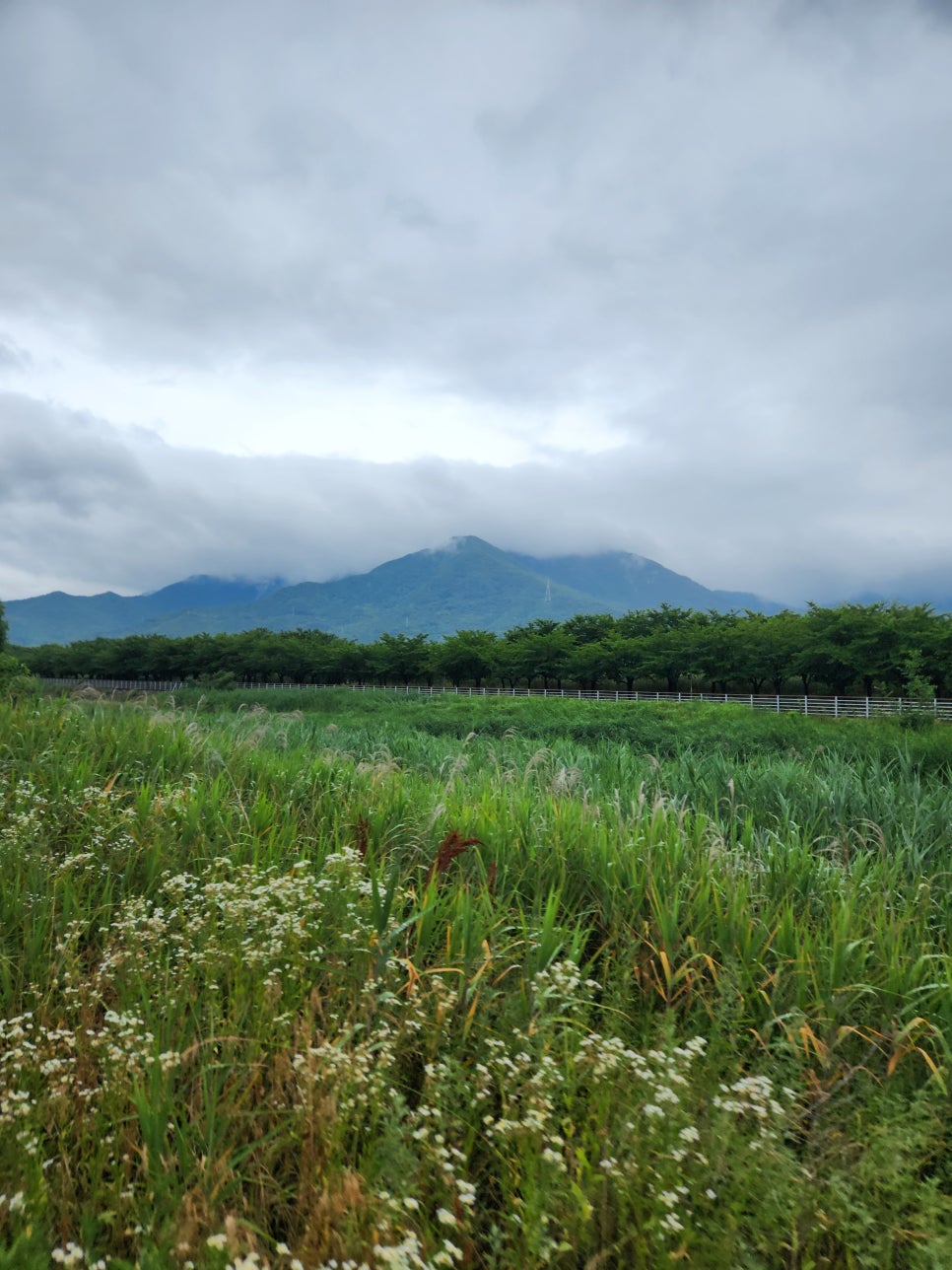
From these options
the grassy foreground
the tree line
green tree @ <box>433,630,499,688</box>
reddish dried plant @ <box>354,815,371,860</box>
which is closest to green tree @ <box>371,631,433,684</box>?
the tree line

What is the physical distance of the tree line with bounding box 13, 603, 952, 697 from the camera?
4731cm

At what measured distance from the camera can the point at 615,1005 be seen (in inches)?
142

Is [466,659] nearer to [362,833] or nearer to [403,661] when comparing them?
[403,661]

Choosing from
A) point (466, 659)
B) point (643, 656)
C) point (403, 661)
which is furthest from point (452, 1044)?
point (403, 661)

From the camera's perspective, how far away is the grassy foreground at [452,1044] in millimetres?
2268

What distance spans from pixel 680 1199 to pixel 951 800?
837cm

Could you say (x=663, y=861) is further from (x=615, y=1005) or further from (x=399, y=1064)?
(x=399, y=1064)

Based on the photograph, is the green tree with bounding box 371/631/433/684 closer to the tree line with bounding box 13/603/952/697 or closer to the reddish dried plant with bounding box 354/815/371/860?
the tree line with bounding box 13/603/952/697

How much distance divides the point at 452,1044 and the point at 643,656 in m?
59.9

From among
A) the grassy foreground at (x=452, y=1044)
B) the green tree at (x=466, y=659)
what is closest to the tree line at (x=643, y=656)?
the green tree at (x=466, y=659)

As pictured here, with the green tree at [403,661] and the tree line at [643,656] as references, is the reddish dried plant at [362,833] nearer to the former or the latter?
the tree line at [643,656]

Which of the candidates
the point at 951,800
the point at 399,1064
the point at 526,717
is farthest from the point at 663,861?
the point at 526,717

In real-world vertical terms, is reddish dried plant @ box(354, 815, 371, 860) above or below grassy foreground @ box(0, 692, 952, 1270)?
above

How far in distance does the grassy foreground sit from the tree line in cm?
3053
